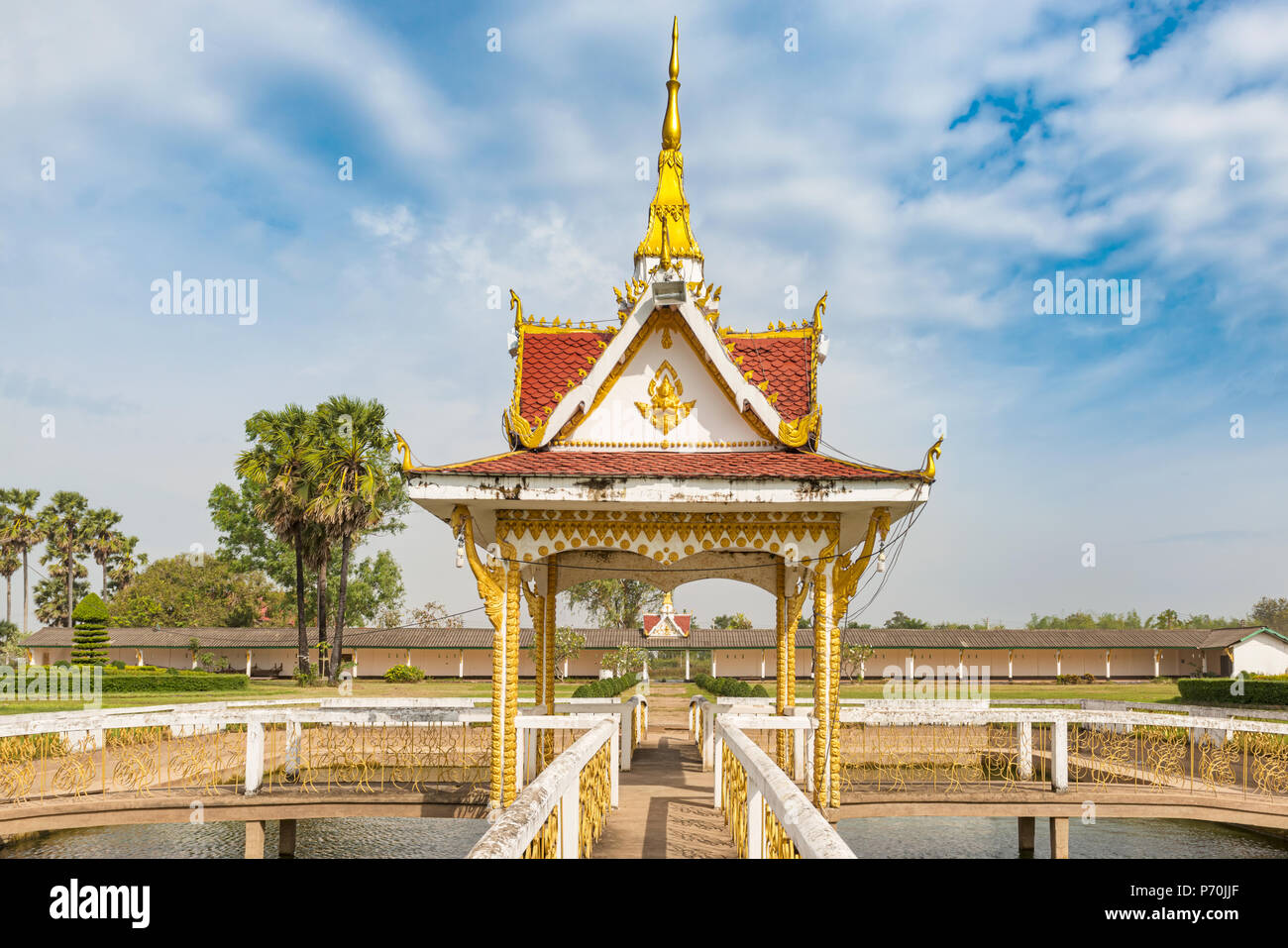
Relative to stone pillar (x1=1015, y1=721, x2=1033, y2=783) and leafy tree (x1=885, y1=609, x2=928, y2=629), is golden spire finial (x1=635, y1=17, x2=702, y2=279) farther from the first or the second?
leafy tree (x1=885, y1=609, x2=928, y2=629)

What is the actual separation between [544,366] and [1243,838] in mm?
16382

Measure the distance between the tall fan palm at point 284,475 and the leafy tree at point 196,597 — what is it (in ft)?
112

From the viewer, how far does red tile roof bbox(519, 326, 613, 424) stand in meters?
12.7

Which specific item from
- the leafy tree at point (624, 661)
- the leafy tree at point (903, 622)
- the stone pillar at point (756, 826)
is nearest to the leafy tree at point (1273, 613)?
the leafy tree at point (903, 622)

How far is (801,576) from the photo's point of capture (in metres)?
13.5

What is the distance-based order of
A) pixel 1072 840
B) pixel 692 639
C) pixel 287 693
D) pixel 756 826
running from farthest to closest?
1. pixel 692 639
2. pixel 287 693
3. pixel 1072 840
4. pixel 756 826

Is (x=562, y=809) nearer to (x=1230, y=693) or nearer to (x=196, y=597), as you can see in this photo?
(x=1230, y=693)

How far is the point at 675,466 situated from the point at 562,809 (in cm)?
530

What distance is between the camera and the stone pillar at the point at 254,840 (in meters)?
12.4

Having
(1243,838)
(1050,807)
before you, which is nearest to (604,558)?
(1050,807)

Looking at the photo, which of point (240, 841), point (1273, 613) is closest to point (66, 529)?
point (240, 841)

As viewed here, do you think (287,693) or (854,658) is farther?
(854,658)

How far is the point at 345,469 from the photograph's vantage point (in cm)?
3975
